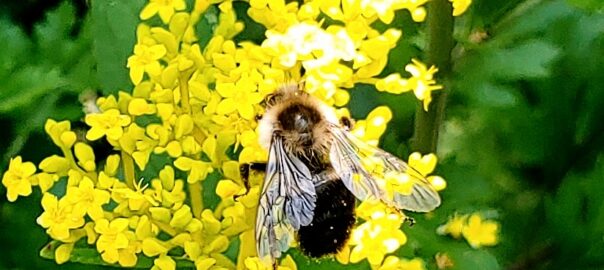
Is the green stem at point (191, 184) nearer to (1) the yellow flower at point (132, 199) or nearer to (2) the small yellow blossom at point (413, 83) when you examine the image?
(1) the yellow flower at point (132, 199)

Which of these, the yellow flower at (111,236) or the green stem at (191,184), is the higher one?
the green stem at (191,184)

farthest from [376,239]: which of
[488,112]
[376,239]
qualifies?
[488,112]

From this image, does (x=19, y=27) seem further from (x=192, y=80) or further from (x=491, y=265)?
(x=491, y=265)

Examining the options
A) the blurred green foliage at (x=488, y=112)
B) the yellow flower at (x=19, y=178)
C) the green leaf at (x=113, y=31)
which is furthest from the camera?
the blurred green foliage at (x=488, y=112)

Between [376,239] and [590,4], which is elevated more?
[590,4]

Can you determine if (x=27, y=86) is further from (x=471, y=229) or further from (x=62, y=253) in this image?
(x=471, y=229)

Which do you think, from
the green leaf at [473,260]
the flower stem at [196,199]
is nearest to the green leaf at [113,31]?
the flower stem at [196,199]
